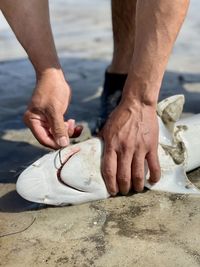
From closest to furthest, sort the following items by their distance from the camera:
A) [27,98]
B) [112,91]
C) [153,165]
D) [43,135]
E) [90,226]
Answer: [90,226]
[153,165]
[43,135]
[112,91]
[27,98]

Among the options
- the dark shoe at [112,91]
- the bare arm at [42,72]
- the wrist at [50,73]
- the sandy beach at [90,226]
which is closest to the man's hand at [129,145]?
the sandy beach at [90,226]

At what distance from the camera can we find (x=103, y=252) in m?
2.09

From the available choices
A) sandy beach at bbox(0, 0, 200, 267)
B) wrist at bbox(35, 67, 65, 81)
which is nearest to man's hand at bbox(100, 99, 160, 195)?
sandy beach at bbox(0, 0, 200, 267)

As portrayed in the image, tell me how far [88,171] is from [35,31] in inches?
27.5

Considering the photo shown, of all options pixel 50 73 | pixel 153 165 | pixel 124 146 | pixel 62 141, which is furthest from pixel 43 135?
pixel 153 165

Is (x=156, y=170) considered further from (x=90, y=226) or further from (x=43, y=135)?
(x=43, y=135)

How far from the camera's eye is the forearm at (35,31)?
8.31 ft

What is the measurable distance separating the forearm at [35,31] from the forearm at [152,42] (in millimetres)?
430

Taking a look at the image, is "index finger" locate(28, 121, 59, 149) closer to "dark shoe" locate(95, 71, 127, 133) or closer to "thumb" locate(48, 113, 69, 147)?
"thumb" locate(48, 113, 69, 147)

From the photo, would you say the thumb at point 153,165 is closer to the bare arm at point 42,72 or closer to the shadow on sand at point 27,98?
the bare arm at point 42,72

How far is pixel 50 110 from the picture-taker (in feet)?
8.06

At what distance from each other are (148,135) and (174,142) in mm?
276

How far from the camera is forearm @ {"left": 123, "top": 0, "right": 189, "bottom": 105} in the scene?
228 cm

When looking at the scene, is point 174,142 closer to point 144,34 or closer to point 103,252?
point 144,34
